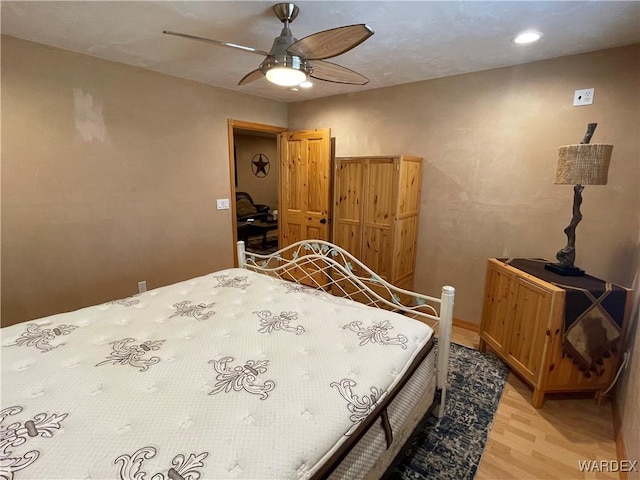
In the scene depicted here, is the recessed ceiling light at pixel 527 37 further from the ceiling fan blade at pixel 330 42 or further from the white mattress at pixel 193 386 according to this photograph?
the white mattress at pixel 193 386

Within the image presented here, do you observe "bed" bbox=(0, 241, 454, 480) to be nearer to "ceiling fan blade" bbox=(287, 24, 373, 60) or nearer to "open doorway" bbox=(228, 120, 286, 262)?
"ceiling fan blade" bbox=(287, 24, 373, 60)

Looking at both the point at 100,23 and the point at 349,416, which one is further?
the point at 100,23

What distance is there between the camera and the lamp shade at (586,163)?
6.20ft

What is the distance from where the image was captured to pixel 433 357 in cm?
176

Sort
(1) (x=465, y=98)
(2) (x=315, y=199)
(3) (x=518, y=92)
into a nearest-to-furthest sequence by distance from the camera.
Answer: (3) (x=518, y=92), (1) (x=465, y=98), (2) (x=315, y=199)

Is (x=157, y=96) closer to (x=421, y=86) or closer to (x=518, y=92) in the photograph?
(x=421, y=86)

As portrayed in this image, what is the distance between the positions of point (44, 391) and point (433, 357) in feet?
5.95

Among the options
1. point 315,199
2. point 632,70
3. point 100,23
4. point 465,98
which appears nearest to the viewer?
point 100,23

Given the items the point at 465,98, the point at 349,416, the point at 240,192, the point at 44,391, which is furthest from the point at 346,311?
the point at 240,192

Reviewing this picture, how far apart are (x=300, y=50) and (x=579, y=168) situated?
75.0 inches

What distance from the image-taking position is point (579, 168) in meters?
1.95

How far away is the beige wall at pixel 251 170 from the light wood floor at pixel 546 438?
6251 mm

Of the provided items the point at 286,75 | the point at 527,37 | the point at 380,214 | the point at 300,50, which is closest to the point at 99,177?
the point at 286,75

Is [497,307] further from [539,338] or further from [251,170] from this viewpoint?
[251,170]
